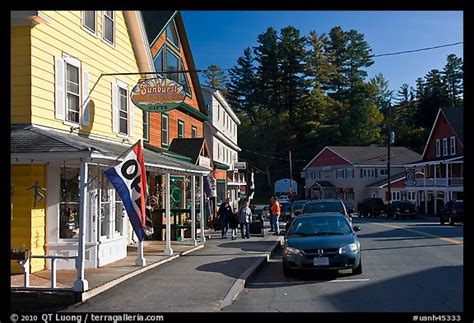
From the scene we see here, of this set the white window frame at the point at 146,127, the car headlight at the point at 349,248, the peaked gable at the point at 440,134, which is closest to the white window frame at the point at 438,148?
the peaked gable at the point at 440,134

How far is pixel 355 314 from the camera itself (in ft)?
26.9

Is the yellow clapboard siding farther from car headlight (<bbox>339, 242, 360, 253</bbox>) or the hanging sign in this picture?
car headlight (<bbox>339, 242, 360, 253</bbox>)

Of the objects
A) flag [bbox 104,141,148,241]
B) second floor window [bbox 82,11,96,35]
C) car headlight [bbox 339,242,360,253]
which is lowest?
car headlight [bbox 339,242,360,253]

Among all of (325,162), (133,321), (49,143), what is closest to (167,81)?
(49,143)

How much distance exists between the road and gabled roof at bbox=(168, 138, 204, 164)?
921 centimetres

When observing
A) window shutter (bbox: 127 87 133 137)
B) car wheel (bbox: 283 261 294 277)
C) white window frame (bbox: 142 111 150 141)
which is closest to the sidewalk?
car wheel (bbox: 283 261 294 277)

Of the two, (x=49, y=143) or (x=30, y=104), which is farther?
(x=30, y=104)

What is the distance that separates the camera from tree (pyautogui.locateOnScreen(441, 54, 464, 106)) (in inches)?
3159

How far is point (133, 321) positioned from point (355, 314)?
327 cm

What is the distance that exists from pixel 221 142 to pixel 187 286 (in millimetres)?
31424

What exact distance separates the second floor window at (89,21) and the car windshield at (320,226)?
7.72m

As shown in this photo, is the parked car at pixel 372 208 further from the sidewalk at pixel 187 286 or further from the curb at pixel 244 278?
the sidewalk at pixel 187 286

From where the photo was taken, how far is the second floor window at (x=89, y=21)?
1491 centimetres

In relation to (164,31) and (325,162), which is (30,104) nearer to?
(164,31)
